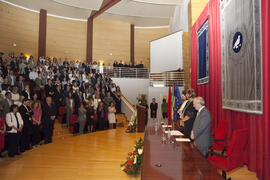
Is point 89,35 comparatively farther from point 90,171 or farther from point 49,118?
point 90,171

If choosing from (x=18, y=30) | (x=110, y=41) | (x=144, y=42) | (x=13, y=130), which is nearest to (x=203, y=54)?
(x=13, y=130)

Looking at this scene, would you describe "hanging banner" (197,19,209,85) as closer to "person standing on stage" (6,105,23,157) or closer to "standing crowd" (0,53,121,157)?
"standing crowd" (0,53,121,157)

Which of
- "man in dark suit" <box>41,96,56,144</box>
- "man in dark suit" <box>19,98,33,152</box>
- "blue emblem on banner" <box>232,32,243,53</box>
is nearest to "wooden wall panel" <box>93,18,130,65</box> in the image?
"man in dark suit" <box>41,96,56,144</box>

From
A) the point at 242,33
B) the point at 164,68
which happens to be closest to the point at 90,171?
the point at 242,33

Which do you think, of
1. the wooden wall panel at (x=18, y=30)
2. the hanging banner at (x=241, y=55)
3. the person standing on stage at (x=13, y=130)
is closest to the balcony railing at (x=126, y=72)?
the wooden wall panel at (x=18, y=30)

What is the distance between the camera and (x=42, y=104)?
22.3 feet

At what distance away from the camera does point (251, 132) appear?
3.33 m

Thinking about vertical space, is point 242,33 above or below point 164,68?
below

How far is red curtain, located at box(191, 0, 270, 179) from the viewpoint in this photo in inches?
112

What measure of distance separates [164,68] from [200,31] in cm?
621

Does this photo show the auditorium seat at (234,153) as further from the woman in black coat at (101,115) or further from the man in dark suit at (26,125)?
the woman in black coat at (101,115)

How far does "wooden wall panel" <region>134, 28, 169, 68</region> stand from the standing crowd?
303 inches

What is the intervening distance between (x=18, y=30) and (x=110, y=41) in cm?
683

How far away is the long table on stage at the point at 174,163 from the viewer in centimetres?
167
